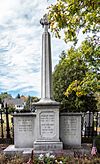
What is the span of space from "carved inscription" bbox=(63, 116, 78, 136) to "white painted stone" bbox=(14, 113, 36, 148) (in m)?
1.08

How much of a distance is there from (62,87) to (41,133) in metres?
16.6

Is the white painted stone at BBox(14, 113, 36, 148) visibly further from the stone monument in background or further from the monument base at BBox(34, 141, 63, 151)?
the monument base at BBox(34, 141, 63, 151)

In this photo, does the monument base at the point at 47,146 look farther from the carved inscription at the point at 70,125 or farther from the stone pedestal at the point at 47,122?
the carved inscription at the point at 70,125

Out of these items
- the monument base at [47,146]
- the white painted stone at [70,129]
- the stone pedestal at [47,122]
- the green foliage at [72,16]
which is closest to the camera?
the green foliage at [72,16]

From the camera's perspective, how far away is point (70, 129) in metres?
10.1

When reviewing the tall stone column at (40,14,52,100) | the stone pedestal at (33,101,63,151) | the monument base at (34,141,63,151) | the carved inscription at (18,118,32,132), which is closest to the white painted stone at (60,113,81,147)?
the stone pedestal at (33,101,63,151)

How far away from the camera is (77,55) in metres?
9.88

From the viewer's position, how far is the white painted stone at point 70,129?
33.1 ft

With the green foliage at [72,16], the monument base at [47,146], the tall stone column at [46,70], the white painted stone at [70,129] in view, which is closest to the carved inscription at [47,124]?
the monument base at [47,146]

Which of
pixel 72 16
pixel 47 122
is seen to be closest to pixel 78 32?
pixel 72 16

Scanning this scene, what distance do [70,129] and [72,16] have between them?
3.80 metres

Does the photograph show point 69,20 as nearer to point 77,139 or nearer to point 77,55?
point 77,55

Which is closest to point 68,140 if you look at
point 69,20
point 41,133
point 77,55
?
point 41,133

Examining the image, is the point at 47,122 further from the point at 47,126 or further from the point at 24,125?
the point at 24,125
